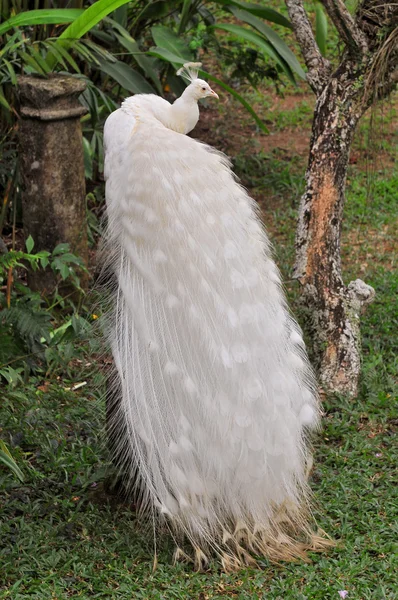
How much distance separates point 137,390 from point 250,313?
444 millimetres

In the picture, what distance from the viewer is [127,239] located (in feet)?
9.72

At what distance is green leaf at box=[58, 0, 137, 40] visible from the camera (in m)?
4.55

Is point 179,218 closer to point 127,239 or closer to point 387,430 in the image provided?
point 127,239

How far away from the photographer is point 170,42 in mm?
5789

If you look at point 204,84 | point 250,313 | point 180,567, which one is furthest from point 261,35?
point 180,567

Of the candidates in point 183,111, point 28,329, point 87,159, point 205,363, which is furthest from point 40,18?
point 205,363

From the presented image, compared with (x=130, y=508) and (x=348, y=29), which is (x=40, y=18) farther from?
(x=130, y=508)

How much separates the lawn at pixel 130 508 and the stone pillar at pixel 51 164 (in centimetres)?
63

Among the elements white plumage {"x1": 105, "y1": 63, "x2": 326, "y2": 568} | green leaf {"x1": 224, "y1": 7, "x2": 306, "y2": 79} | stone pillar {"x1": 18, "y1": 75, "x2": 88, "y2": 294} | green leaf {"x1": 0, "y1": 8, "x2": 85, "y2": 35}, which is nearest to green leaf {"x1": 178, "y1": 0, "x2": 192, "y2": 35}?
green leaf {"x1": 224, "y1": 7, "x2": 306, "y2": 79}

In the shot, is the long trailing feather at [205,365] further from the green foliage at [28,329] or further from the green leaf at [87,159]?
the green leaf at [87,159]

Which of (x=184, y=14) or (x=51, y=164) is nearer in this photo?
(x=51, y=164)

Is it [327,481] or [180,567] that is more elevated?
[180,567]

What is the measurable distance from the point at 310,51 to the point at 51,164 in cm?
145

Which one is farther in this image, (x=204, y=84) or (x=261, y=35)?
(x=261, y=35)
